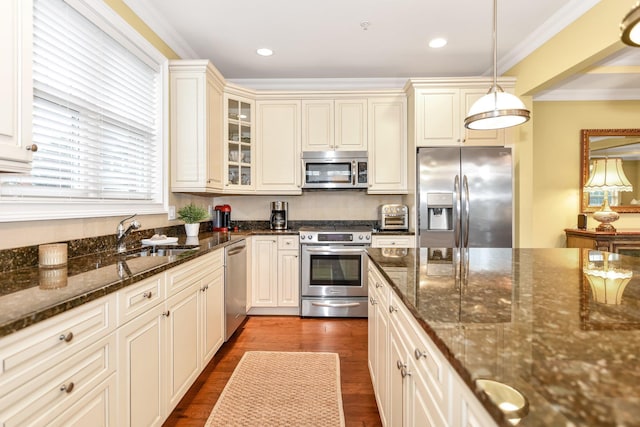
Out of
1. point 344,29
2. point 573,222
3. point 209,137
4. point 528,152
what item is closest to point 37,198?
point 209,137

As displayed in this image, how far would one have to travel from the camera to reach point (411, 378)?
1106mm

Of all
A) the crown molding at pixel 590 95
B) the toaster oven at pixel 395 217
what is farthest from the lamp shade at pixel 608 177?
the toaster oven at pixel 395 217

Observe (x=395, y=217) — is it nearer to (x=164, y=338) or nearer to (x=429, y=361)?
(x=164, y=338)

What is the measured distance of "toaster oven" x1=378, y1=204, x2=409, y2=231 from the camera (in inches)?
151

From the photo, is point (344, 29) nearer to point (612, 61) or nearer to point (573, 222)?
point (612, 61)

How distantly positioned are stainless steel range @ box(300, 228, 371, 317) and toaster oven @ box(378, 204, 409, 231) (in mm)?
334

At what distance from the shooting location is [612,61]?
3457mm

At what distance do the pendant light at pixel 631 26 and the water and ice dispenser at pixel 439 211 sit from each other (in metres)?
2.44

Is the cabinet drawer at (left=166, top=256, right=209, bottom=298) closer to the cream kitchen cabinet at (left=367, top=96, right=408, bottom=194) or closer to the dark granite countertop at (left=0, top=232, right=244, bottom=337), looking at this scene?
the dark granite countertop at (left=0, top=232, right=244, bottom=337)

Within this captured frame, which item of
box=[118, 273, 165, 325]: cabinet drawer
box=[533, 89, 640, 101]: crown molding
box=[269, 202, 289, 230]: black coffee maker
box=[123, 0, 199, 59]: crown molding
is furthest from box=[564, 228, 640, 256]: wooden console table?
box=[123, 0, 199, 59]: crown molding

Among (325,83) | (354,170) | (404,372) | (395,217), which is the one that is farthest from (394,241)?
(404,372)

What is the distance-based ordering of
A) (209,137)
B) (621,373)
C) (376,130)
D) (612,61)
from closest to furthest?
(621,373)
(209,137)
(612,61)
(376,130)

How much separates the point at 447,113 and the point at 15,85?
3.44m

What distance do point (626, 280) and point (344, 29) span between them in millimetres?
2704
